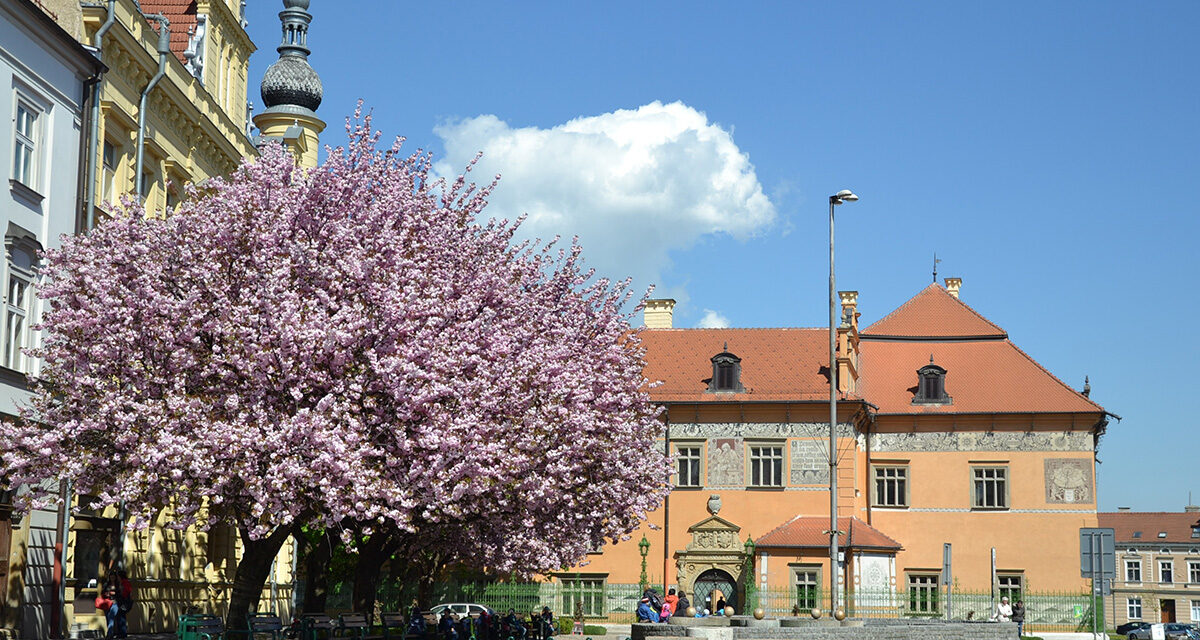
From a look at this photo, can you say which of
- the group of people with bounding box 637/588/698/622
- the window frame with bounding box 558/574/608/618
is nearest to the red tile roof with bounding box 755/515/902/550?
the window frame with bounding box 558/574/608/618

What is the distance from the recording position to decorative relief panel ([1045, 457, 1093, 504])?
57094 millimetres

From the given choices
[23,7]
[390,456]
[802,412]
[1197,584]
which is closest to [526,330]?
[390,456]

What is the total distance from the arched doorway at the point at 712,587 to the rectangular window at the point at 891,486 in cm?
808

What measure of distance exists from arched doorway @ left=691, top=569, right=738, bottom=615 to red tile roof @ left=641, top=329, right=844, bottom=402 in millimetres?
7102

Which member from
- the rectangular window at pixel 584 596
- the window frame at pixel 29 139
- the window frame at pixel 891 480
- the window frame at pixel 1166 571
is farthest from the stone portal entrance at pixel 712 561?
the window frame at pixel 1166 571

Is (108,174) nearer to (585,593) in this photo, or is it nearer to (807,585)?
(585,593)

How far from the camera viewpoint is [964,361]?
61.4m

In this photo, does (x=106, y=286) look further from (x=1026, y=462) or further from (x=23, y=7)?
(x=1026, y=462)

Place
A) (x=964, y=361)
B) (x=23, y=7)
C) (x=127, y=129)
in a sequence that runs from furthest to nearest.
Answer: (x=964, y=361)
(x=127, y=129)
(x=23, y=7)

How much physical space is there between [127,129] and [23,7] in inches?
→ 233

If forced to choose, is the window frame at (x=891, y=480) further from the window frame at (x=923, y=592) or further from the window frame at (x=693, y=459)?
the window frame at (x=693, y=459)

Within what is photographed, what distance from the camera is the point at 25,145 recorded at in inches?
996

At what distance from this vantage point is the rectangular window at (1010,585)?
57.1 m

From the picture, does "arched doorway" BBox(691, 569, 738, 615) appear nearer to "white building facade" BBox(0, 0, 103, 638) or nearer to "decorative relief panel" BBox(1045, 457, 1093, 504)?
"decorative relief panel" BBox(1045, 457, 1093, 504)
